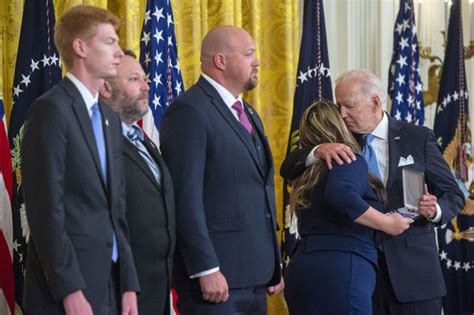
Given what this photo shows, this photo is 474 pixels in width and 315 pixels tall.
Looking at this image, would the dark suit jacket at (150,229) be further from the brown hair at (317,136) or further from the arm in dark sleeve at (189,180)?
the brown hair at (317,136)

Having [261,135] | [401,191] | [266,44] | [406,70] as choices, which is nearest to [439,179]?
[401,191]

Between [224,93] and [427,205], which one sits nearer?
[224,93]

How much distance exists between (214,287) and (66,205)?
2.43ft

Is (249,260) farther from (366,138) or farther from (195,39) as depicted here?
(195,39)

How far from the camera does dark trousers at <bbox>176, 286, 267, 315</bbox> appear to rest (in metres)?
3.35

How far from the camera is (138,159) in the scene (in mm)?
3244

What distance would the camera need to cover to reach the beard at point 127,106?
331 centimetres

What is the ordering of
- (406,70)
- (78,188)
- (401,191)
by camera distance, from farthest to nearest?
(406,70) < (401,191) < (78,188)

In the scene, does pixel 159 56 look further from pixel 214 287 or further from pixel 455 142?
pixel 455 142

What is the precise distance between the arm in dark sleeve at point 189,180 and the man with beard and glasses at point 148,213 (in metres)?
0.06

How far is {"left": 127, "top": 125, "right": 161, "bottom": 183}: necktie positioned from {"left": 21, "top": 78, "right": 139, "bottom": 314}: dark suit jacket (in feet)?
1.17

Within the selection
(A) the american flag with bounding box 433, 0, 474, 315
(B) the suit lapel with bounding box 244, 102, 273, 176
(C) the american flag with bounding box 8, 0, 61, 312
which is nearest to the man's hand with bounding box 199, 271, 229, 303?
(B) the suit lapel with bounding box 244, 102, 273, 176

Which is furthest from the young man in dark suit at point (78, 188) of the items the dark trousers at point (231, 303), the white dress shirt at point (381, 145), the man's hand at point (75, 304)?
the white dress shirt at point (381, 145)

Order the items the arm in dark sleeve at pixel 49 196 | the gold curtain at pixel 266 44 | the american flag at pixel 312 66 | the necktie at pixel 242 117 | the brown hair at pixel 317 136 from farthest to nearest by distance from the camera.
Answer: the american flag at pixel 312 66 < the gold curtain at pixel 266 44 < the brown hair at pixel 317 136 < the necktie at pixel 242 117 < the arm in dark sleeve at pixel 49 196
